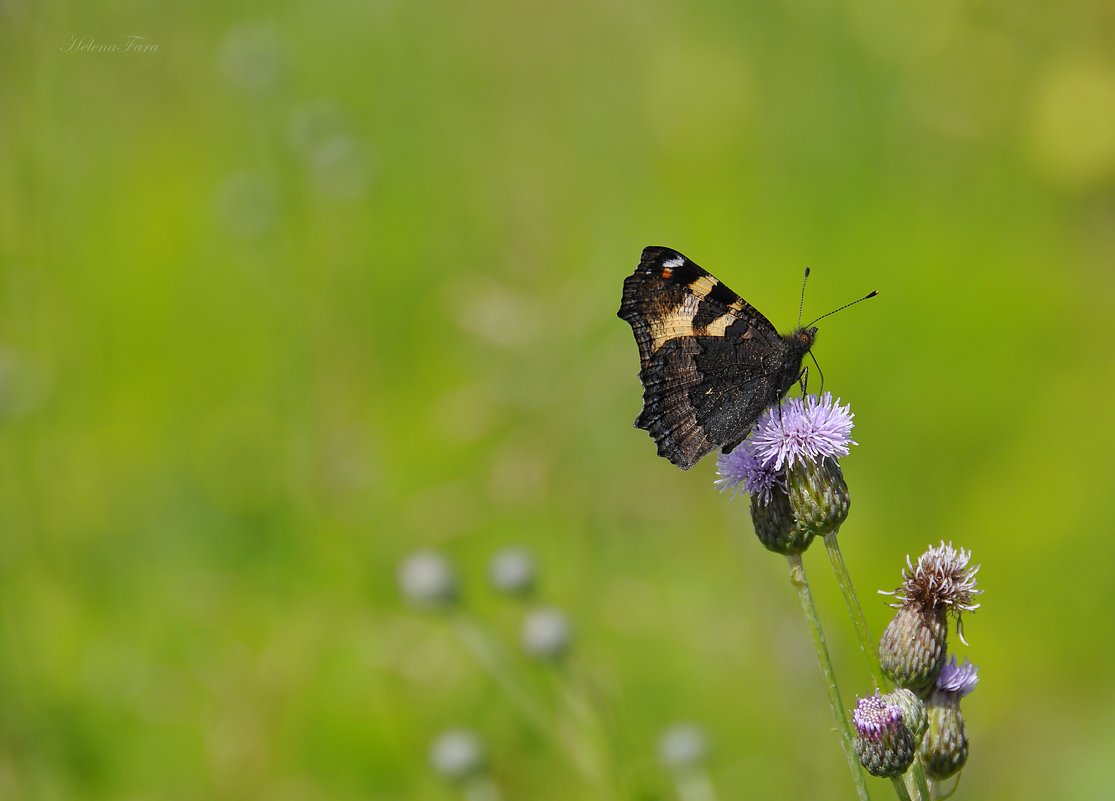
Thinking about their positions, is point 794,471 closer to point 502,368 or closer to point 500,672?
point 500,672

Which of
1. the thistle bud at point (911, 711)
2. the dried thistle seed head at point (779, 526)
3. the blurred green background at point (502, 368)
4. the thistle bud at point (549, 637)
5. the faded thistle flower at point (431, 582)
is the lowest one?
the thistle bud at point (911, 711)

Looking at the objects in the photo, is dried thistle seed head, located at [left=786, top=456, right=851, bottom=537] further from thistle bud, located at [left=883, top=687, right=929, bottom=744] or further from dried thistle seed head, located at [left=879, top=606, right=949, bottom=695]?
thistle bud, located at [left=883, top=687, right=929, bottom=744]

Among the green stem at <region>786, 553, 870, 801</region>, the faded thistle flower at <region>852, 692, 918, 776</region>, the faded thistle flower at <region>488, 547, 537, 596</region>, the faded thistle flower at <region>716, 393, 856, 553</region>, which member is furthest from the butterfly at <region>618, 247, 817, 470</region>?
the faded thistle flower at <region>488, 547, 537, 596</region>

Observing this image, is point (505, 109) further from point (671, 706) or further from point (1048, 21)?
point (671, 706)

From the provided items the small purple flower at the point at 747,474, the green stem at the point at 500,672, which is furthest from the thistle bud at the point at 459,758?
the small purple flower at the point at 747,474

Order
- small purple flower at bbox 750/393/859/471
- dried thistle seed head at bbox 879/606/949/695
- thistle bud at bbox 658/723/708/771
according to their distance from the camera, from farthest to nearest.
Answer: thistle bud at bbox 658/723/708/771
small purple flower at bbox 750/393/859/471
dried thistle seed head at bbox 879/606/949/695

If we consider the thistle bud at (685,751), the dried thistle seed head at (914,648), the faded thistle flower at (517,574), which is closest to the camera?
Answer: the dried thistle seed head at (914,648)

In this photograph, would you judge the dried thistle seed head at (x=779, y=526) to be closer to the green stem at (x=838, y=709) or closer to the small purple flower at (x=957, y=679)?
the green stem at (x=838, y=709)
